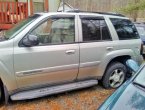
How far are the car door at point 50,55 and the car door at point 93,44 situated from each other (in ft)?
0.58

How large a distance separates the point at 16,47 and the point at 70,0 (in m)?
18.2

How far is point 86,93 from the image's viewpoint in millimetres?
5531

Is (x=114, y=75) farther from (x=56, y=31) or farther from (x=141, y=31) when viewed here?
(x=141, y=31)

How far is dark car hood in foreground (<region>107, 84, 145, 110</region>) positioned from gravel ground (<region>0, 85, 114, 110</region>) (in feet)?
6.94

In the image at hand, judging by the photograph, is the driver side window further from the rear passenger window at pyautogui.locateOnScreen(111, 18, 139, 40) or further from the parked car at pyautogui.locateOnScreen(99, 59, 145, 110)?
the parked car at pyautogui.locateOnScreen(99, 59, 145, 110)

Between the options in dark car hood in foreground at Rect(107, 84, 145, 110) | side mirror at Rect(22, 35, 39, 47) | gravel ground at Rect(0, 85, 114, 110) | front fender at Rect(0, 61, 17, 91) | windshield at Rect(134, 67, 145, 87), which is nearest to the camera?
dark car hood in foreground at Rect(107, 84, 145, 110)

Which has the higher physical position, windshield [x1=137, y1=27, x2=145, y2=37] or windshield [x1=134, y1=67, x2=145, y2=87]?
windshield [x1=134, y1=67, x2=145, y2=87]

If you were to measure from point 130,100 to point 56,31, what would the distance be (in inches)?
107

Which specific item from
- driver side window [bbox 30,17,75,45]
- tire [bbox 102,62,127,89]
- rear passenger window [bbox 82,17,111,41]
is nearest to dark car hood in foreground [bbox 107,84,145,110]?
driver side window [bbox 30,17,75,45]

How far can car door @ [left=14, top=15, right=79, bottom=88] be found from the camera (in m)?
4.54

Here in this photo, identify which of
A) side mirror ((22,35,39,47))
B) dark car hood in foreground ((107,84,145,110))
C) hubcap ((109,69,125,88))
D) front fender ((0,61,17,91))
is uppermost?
side mirror ((22,35,39,47))

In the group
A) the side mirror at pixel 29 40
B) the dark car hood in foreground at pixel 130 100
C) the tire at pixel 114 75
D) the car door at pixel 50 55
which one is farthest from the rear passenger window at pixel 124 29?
the dark car hood in foreground at pixel 130 100

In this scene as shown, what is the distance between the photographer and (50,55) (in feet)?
15.6

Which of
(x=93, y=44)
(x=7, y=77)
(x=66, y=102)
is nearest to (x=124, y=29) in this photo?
(x=93, y=44)
